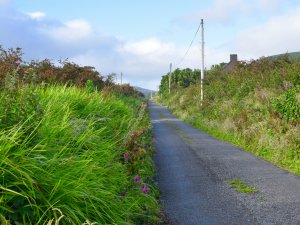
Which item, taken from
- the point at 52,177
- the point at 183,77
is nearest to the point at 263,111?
the point at 52,177

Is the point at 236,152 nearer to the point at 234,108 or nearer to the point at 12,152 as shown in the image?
the point at 234,108

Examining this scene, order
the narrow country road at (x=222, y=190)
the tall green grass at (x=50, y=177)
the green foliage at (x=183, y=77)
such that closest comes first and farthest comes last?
1. the tall green grass at (x=50, y=177)
2. the narrow country road at (x=222, y=190)
3. the green foliage at (x=183, y=77)

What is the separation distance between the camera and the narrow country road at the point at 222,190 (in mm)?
6641

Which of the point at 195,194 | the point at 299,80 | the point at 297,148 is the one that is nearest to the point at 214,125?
the point at 299,80

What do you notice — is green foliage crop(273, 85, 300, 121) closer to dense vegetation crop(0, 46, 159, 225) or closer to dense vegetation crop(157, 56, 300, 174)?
dense vegetation crop(157, 56, 300, 174)

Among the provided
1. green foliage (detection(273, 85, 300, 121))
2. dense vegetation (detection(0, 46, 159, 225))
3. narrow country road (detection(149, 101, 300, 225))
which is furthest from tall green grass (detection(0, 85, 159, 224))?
green foliage (detection(273, 85, 300, 121))

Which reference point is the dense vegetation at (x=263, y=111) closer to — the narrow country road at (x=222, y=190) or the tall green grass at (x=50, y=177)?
the narrow country road at (x=222, y=190)

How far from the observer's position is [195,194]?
26.5 ft

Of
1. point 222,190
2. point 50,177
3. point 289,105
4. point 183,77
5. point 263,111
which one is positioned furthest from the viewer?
point 183,77

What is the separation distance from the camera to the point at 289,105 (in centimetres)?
1302

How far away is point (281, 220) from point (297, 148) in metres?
5.68

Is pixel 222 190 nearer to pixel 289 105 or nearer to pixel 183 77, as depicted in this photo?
pixel 289 105

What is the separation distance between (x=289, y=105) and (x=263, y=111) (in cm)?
219

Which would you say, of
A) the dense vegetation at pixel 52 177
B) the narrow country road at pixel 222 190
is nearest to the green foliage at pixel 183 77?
the narrow country road at pixel 222 190
